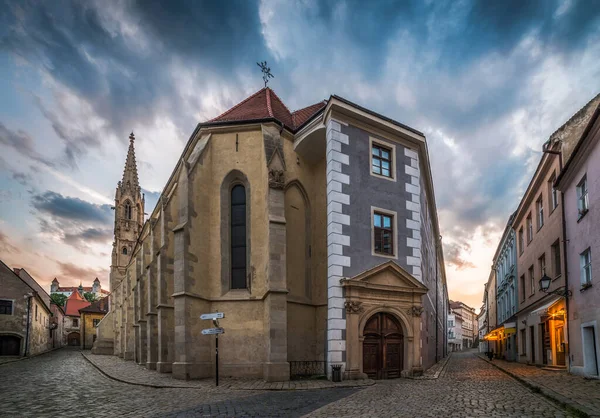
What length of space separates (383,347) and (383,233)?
4.56m

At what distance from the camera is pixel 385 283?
1809 centimetres

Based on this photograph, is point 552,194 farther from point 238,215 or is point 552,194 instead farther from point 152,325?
point 152,325

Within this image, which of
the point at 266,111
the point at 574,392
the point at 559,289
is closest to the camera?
the point at 574,392

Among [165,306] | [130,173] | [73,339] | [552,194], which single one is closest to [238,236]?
[165,306]

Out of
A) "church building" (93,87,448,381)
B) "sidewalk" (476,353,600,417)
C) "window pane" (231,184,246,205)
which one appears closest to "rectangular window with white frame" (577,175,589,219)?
"sidewalk" (476,353,600,417)

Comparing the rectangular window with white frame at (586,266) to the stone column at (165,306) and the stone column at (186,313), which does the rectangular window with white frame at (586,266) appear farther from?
the stone column at (165,306)

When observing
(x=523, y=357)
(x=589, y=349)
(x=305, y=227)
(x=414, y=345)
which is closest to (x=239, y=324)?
(x=305, y=227)

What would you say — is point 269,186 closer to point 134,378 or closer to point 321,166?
point 321,166

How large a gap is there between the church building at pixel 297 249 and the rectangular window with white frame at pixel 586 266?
5.72 meters

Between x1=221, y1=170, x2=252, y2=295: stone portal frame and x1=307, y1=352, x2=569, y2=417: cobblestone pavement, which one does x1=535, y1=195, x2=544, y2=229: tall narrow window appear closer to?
x1=307, y1=352, x2=569, y2=417: cobblestone pavement

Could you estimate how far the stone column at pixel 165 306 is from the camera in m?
20.5

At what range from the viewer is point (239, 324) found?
1839 cm

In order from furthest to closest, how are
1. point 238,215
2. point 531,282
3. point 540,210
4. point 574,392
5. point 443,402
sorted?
point 531,282 < point 540,210 < point 238,215 < point 574,392 < point 443,402

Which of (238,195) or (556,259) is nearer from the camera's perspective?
(238,195)
